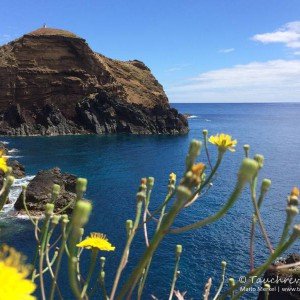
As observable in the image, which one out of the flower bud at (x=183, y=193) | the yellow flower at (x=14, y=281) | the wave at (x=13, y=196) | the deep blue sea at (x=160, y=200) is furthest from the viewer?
the wave at (x=13, y=196)

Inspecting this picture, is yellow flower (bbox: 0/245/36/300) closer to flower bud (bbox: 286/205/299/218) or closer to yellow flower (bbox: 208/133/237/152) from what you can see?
flower bud (bbox: 286/205/299/218)

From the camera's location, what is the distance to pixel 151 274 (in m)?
26.2

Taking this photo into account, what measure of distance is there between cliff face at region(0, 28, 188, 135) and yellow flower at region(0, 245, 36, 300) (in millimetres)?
98363

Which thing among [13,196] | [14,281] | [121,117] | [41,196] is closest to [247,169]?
[14,281]

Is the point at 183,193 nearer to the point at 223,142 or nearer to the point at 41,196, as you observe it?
the point at 223,142

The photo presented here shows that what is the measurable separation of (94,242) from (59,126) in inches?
3914

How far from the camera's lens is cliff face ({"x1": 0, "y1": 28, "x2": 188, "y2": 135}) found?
99.9 m

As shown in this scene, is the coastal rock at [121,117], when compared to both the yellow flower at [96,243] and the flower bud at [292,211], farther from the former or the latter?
the flower bud at [292,211]

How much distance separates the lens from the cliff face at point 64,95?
9994 centimetres

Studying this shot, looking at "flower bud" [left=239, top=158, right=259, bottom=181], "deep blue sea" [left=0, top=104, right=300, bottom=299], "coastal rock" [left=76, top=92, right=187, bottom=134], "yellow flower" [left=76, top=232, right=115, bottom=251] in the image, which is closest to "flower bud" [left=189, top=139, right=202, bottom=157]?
"flower bud" [left=239, top=158, right=259, bottom=181]

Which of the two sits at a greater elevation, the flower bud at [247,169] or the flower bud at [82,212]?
the flower bud at [247,169]

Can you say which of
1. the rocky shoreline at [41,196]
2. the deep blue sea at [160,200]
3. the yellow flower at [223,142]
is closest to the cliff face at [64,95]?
the deep blue sea at [160,200]

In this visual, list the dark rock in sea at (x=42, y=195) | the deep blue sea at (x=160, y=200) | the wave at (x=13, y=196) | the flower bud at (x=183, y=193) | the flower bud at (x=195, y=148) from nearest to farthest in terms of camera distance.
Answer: the flower bud at (x=183, y=193) < the flower bud at (x=195, y=148) < the deep blue sea at (x=160, y=200) < the dark rock in sea at (x=42, y=195) < the wave at (x=13, y=196)

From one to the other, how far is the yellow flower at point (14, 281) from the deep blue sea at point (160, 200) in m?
23.4
